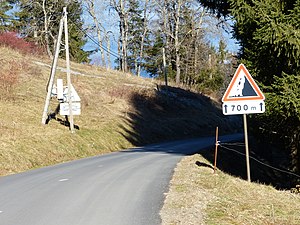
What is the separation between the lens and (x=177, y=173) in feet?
40.7

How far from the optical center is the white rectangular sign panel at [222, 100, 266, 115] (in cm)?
952

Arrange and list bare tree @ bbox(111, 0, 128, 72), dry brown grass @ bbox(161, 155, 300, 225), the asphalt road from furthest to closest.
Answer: bare tree @ bbox(111, 0, 128, 72) → the asphalt road → dry brown grass @ bbox(161, 155, 300, 225)

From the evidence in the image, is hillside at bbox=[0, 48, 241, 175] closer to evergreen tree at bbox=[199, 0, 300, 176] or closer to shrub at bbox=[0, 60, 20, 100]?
shrub at bbox=[0, 60, 20, 100]

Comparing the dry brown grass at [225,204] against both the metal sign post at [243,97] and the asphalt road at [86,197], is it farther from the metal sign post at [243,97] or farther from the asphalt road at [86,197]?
the metal sign post at [243,97]

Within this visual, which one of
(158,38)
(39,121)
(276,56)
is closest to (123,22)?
(158,38)

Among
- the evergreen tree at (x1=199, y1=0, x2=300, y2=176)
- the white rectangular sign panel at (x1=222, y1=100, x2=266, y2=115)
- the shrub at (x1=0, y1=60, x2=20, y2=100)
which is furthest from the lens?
the shrub at (x1=0, y1=60, x2=20, y2=100)

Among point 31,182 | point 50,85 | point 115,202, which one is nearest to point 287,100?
point 115,202

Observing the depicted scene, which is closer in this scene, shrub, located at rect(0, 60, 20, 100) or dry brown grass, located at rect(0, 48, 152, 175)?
dry brown grass, located at rect(0, 48, 152, 175)

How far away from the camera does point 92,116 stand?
31.2 m

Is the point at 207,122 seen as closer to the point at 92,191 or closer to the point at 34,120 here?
the point at 34,120

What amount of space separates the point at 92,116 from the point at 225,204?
24.2 m

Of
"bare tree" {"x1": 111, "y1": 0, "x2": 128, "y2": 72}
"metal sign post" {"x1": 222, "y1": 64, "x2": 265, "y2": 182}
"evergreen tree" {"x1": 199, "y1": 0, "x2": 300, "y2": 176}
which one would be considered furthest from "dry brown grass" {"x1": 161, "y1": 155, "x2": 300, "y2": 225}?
"bare tree" {"x1": 111, "y1": 0, "x2": 128, "y2": 72}

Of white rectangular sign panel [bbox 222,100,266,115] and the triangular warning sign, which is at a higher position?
the triangular warning sign

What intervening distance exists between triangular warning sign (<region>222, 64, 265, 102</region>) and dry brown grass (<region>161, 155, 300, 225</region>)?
78.5 inches
